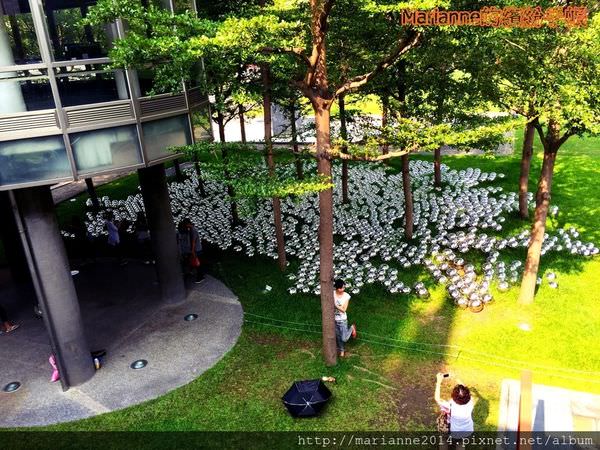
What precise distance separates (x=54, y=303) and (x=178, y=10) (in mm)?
6736

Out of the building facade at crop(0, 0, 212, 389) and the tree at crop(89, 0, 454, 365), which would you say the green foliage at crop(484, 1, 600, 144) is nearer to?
the tree at crop(89, 0, 454, 365)

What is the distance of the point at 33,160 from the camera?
27.5 ft

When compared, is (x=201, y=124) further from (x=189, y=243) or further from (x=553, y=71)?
(x=553, y=71)

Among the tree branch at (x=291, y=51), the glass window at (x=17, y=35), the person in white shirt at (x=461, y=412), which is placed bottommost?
Answer: the person in white shirt at (x=461, y=412)

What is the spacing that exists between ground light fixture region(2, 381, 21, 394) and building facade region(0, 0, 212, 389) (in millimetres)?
1116

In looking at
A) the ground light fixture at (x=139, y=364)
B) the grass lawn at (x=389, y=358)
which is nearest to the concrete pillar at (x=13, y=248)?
the ground light fixture at (x=139, y=364)

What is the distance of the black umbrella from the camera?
27.7 ft

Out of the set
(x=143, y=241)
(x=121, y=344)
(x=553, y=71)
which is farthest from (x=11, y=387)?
(x=553, y=71)

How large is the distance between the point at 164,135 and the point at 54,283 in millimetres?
3645

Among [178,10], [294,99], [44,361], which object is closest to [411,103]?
[294,99]

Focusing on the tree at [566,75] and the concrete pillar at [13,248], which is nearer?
the tree at [566,75]

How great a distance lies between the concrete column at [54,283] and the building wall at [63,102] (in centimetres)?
→ 79

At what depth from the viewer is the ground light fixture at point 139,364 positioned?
1045 cm

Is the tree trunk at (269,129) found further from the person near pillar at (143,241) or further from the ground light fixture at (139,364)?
the ground light fixture at (139,364)
